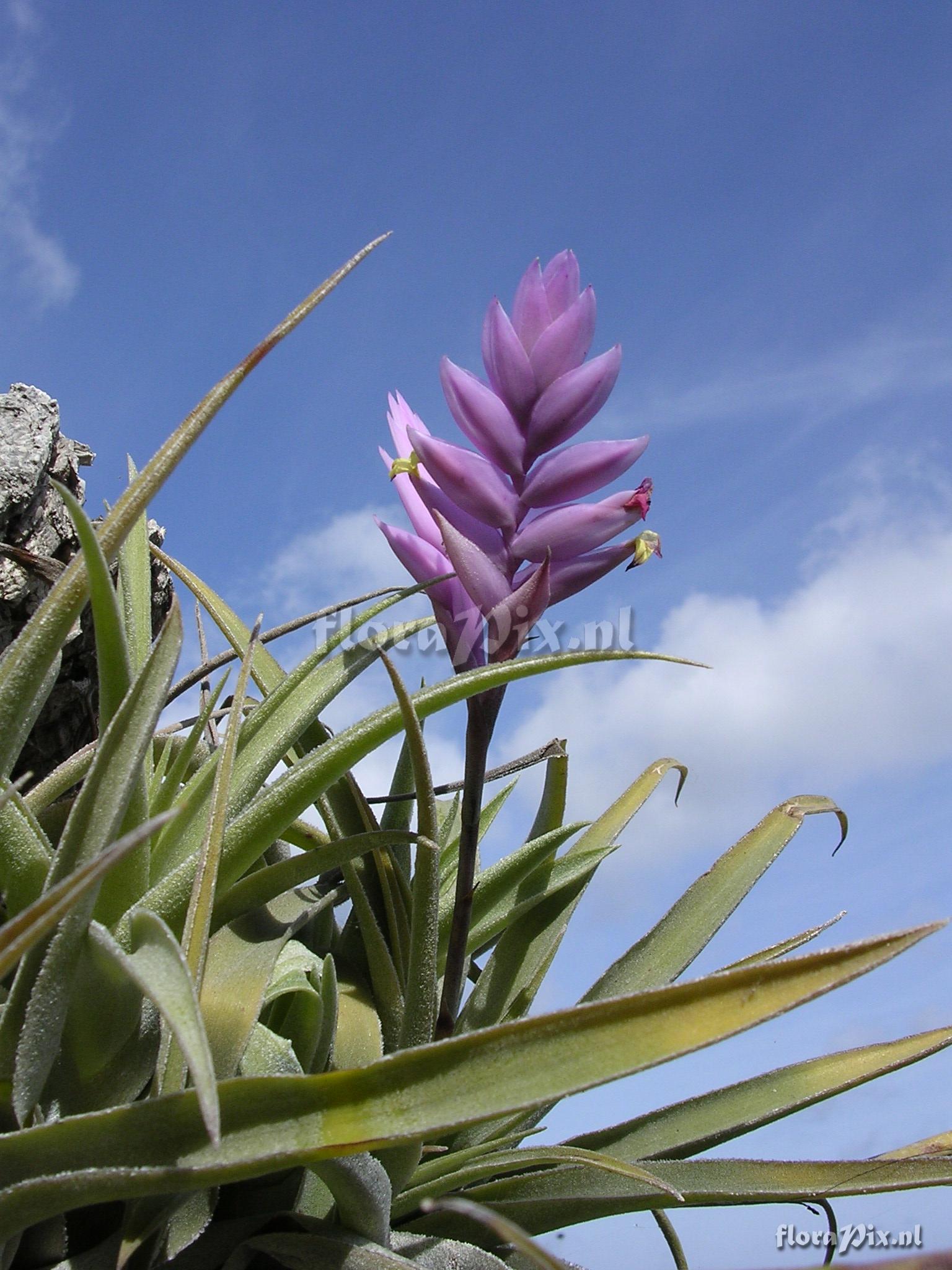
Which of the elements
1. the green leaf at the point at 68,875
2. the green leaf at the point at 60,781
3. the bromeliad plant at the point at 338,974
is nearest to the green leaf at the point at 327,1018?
the bromeliad plant at the point at 338,974

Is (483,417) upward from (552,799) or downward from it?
Answer: upward

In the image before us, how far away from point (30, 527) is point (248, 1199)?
93 centimetres

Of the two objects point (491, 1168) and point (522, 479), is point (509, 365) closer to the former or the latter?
point (522, 479)

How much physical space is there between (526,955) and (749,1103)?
12.0 inches

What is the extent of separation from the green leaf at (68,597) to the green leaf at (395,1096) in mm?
301

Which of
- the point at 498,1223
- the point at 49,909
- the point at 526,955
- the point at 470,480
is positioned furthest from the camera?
the point at 526,955

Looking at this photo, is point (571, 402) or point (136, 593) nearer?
point (571, 402)

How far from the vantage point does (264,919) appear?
3.23 feet

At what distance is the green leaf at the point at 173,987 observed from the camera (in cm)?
49

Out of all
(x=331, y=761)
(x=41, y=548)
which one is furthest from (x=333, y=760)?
(x=41, y=548)

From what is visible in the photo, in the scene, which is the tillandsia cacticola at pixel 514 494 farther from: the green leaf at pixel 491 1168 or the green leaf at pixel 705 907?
the green leaf at pixel 705 907

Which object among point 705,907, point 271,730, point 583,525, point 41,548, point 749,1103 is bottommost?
→ point 749,1103

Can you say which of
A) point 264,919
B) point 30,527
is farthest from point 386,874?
point 30,527

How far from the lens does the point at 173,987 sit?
1.86 ft
